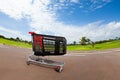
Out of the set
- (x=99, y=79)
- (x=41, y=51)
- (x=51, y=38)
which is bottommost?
(x=99, y=79)

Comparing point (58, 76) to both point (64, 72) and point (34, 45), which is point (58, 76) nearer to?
point (64, 72)

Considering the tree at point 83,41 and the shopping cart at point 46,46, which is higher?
the tree at point 83,41

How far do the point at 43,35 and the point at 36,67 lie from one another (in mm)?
890

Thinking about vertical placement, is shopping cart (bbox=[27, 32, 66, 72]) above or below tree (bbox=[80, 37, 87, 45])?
below

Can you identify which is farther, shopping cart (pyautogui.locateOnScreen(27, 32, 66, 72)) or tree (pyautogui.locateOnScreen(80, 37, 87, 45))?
tree (pyautogui.locateOnScreen(80, 37, 87, 45))

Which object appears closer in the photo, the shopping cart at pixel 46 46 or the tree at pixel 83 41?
the shopping cart at pixel 46 46

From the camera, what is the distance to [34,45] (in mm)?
4898

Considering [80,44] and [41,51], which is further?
[80,44]

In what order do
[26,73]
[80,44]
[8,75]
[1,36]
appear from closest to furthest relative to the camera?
[8,75]
[26,73]
[1,36]
[80,44]

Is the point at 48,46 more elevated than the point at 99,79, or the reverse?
the point at 48,46

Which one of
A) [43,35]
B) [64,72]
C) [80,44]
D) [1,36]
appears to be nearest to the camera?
[64,72]

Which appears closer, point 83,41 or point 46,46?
point 46,46

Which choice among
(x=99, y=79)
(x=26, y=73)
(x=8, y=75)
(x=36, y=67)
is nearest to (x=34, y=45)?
(x=36, y=67)

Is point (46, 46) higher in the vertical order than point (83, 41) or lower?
lower
